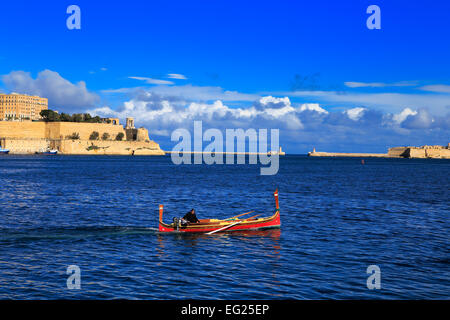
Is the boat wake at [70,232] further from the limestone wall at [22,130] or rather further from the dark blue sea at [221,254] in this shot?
the limestone wall at [22,130]

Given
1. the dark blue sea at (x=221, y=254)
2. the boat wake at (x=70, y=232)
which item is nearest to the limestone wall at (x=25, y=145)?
the dark blue sea at (x=221, y=254)

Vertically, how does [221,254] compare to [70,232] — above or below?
below

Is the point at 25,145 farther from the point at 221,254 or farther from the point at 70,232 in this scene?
the point at 221,254

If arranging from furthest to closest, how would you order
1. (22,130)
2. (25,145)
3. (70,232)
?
(25,145), (22,130), (70,232)

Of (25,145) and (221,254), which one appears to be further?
(25,145)

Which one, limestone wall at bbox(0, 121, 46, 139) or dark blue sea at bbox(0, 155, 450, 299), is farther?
limestone wall at bbox(0, 121, 46, 139)

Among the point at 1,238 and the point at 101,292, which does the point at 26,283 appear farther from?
the point at 1,238

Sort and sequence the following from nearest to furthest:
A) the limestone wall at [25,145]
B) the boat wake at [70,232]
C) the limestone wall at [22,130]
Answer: the boat wake at [70,232]
the limestone wall at [22,130]
the limestone wall at [25,145]

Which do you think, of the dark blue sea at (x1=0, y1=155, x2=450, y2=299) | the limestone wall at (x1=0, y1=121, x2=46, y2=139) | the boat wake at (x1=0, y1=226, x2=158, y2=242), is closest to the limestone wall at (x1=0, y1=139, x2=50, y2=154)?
the limestone wall at (x1=0, y1=121, x2=46, y2=139)

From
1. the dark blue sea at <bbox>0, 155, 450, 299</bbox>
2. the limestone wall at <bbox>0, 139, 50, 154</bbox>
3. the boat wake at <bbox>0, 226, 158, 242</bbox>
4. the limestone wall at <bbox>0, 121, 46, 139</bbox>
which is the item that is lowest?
the dark blue sea at <bbox>0, 155, 450, 299</bbox>

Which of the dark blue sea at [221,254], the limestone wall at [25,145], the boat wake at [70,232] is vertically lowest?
the dark blue sea at [221,254]

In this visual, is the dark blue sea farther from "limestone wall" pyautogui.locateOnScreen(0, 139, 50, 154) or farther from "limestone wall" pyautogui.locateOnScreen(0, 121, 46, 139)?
"limestone wall" pyautogui.locateOnScreen(0, 139, 50, 154)

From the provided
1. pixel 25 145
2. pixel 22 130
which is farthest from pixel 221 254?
pixel 25 145

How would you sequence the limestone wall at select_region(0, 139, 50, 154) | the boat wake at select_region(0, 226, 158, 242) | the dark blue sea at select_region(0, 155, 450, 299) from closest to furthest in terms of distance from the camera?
the dark blue sea at select_region(0, 155, 450, 299) < the boat wake at select_region(0, 226, 158, 242) < the limestone wall at select_region(0, 139, 50, 154)
